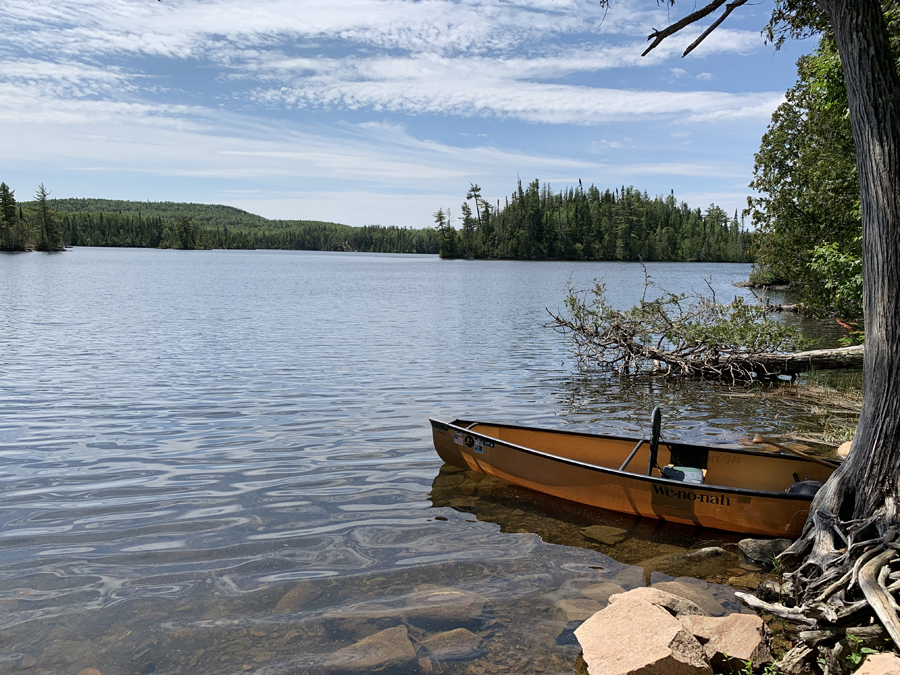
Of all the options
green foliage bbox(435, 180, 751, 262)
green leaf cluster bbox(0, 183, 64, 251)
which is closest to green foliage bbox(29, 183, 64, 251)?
green leaf cluster bbox(0, 183, 64, 251)

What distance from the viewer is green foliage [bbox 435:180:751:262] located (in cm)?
13962

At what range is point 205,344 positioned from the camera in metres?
20.6

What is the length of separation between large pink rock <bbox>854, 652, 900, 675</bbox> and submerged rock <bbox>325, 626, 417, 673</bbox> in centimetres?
314

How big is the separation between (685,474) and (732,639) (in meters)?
4.00

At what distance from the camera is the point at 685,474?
8.65 meters

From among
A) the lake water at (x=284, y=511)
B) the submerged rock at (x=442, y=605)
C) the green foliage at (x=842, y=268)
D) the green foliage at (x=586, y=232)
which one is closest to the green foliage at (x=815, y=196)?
the green foliage at (x=842, y=268)

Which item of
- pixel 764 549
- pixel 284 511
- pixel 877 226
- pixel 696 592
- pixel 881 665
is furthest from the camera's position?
pixel 284 511

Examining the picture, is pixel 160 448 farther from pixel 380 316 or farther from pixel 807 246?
pixel 807 246

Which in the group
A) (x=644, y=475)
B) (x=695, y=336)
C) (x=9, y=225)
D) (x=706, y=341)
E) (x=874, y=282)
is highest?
(x=9, y=225)

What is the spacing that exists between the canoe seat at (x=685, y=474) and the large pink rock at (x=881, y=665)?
4429 mm

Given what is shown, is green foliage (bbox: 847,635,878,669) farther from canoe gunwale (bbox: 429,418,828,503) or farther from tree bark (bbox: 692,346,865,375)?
tree bark (bbox: 692,346,865,375)

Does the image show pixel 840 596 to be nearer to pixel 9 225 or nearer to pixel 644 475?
pixel 644 475

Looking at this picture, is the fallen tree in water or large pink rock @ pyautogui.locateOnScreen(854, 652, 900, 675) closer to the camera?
large pink rock @ pyautogui.locateOnScreen(854, 652, 900, 675)

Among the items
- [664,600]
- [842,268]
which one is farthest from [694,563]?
[842,268]
